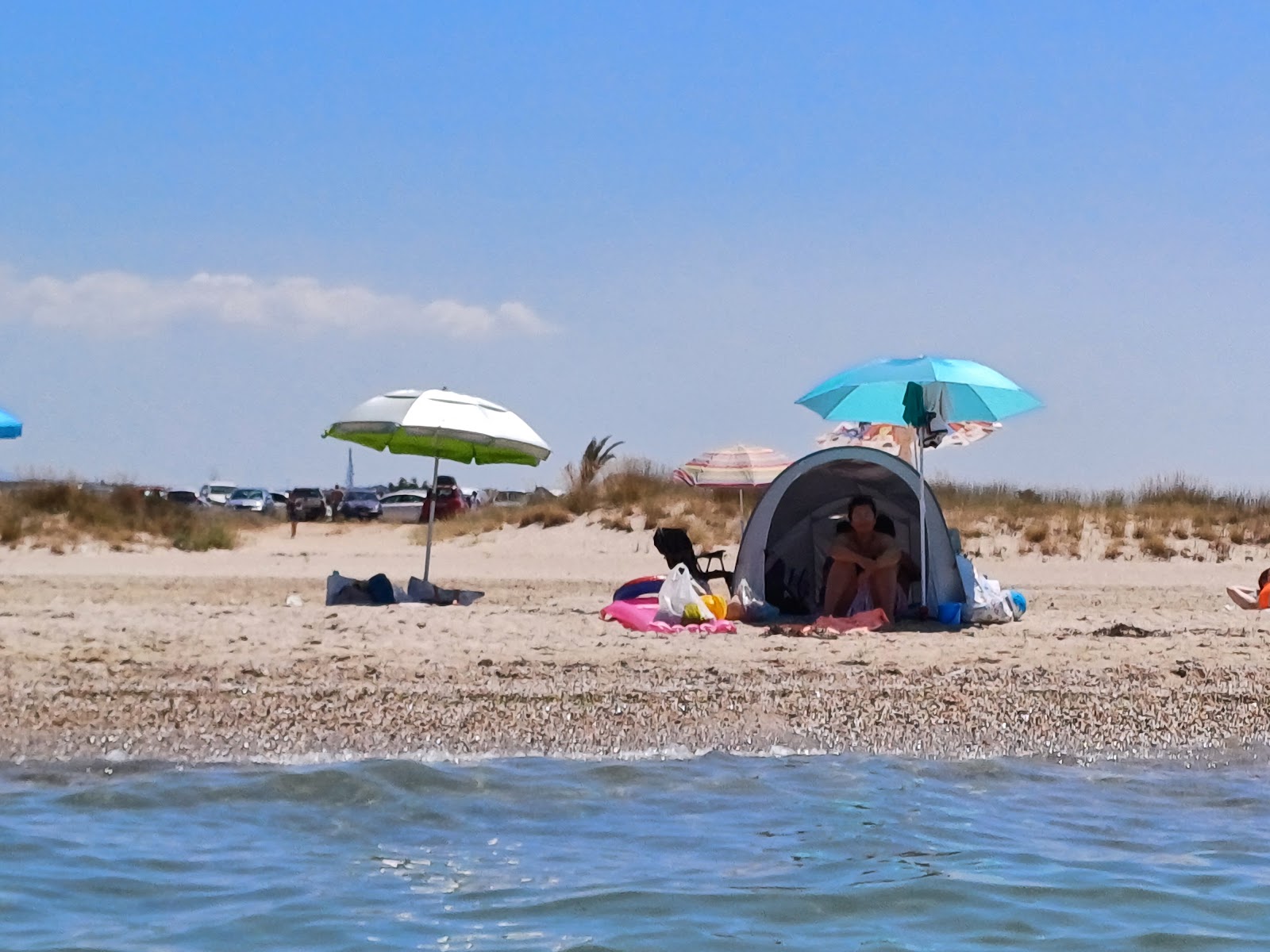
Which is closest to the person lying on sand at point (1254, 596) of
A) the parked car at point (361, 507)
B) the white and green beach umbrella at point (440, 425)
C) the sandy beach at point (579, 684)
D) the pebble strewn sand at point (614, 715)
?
the sandy beach at point (579, 684)

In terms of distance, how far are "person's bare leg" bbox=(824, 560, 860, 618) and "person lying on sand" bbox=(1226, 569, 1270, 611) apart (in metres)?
3.98

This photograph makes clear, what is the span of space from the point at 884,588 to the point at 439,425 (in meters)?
4.06

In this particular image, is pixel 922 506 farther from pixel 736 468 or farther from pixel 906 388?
pixel 736 468

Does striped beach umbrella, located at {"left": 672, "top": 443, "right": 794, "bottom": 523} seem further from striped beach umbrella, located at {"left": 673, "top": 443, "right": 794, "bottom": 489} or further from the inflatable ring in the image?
the inflatable ring

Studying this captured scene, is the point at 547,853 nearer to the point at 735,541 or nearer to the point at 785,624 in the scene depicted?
the point at 785,624

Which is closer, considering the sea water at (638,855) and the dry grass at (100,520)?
the sea water at (638,855)

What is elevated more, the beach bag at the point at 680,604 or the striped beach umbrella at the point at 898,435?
the striped beach umbrella at the point at 898,435

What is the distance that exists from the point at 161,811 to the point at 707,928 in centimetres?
263

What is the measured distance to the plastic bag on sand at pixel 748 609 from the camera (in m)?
12.5

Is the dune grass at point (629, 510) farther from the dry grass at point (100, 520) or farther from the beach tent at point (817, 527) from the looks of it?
the beach tent at point (817, 527)

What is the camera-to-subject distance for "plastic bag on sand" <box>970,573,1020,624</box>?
12.4m

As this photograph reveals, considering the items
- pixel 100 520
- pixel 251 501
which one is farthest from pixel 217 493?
pixel 100 520

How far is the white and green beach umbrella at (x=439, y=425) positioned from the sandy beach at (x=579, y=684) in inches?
58.5

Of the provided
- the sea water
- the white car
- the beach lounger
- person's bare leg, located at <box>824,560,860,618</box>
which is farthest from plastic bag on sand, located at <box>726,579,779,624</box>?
the white car
